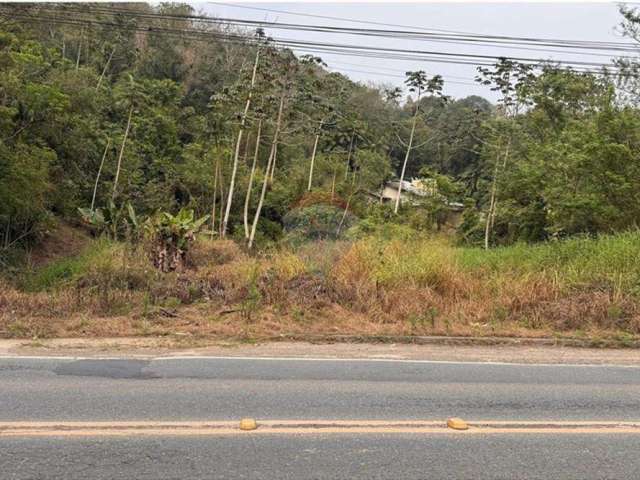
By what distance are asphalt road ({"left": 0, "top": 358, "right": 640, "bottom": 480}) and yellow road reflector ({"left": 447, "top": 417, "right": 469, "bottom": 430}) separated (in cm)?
18

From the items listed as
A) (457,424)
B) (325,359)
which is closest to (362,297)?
(325,359)

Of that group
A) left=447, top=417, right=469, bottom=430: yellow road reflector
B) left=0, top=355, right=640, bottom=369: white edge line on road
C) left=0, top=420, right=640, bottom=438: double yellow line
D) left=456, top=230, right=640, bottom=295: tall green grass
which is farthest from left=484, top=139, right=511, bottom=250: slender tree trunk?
left=447, top=417, right=469, bottom=430: yellow road reflector

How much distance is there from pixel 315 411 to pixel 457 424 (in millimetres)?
1324

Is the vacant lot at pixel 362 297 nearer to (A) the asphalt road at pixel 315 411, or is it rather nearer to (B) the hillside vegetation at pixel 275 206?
(B) the hillside vegetation at pixel 275 206

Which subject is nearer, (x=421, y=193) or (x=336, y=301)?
(x=336, y=301)

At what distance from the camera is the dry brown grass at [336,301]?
938 cm

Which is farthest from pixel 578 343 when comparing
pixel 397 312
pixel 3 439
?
pixel 3 439

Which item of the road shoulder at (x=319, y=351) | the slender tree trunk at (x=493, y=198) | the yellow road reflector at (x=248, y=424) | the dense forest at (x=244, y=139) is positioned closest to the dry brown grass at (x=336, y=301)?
the road shoulder at (x=319, y=351)

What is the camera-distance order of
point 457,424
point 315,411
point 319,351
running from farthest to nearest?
point 319,351, point 315,411, point 457,424

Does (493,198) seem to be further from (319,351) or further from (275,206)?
(319,351)

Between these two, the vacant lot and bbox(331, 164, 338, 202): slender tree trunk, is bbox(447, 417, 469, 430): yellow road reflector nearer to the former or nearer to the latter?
the vacant lot

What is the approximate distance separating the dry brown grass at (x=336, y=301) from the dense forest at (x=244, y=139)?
640 centimetres

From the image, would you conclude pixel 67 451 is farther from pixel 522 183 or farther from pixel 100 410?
pixel 522 183

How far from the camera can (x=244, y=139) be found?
36.4 m
